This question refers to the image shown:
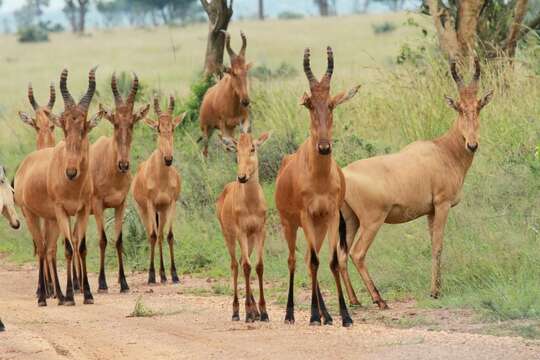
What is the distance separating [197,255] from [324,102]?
18.3 feet

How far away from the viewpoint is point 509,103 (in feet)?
53.7

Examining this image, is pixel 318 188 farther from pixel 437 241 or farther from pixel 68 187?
pixel 68 187

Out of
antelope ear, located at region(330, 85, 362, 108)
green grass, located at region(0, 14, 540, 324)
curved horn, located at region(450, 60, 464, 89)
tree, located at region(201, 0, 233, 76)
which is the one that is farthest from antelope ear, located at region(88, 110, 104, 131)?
tree, located at region(201, 0, 233, 76)

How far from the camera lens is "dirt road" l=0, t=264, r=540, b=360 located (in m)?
8.62

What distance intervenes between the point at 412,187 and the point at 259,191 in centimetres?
217

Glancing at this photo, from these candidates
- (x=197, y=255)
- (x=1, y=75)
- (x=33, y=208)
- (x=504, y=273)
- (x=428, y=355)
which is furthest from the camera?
(x=1, y=75)

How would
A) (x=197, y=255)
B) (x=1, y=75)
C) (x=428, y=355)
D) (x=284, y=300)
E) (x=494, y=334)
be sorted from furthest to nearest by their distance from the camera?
(x=1, y=75) → (x=197, y=255) → (x=284, y=300) → (x=494, y=334) → (x=428, y=355)

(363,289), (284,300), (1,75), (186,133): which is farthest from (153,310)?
(1,75)

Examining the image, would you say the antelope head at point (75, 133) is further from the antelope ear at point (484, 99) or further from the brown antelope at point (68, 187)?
the antelope ear at point (484, 99)

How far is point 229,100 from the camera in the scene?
19.4 m

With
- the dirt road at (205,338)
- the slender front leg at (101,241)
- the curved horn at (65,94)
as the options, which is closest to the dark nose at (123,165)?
the slender front leg at (101,241)

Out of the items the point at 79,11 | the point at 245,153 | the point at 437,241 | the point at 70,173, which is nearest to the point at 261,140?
the point at 245,153

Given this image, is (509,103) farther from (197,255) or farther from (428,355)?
(428,355)

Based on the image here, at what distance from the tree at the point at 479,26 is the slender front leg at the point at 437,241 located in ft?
18.7
